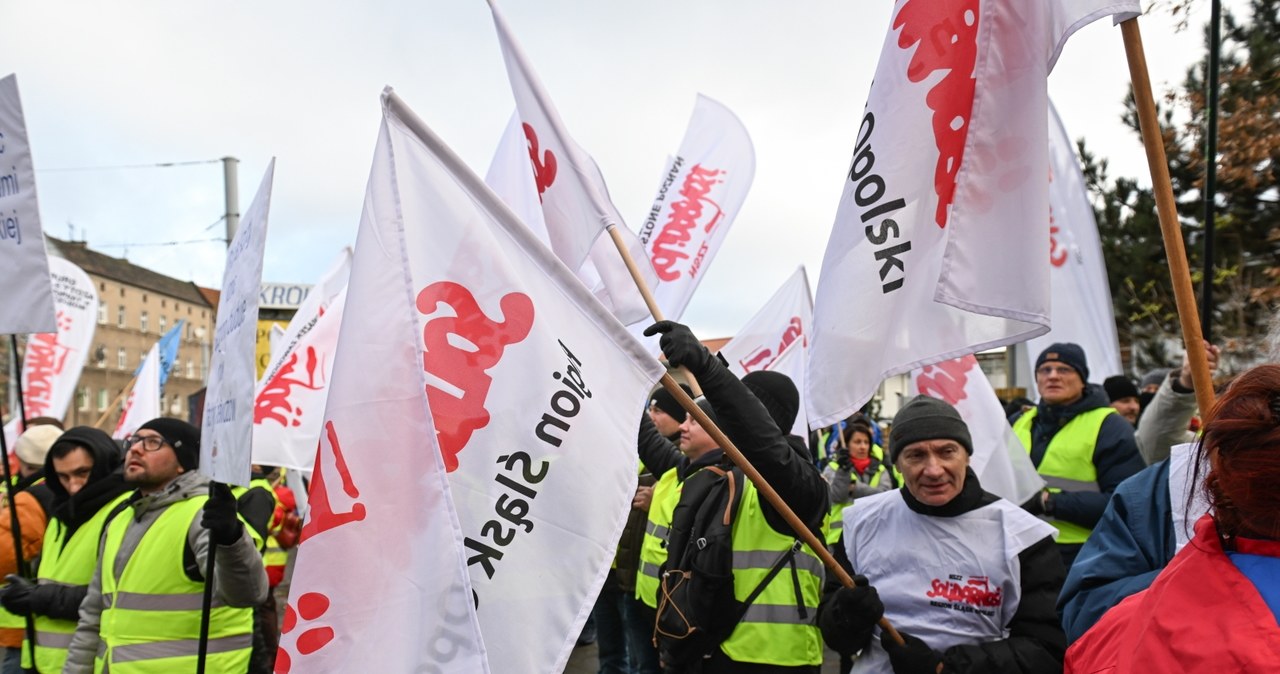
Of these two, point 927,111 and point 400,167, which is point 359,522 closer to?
point 400,167

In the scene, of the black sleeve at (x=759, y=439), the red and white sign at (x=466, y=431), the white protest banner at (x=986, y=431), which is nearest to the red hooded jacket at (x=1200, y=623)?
the red and white sign at (x=466, y=431)

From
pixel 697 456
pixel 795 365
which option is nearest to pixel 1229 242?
pixel 795 365

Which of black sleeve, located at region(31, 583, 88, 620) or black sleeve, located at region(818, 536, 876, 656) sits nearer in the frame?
black sleeve, located at region(818, 536, 876, 656)

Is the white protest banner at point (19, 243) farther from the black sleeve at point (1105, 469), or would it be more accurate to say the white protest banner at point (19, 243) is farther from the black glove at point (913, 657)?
the black sleeve at point (1105, 469)

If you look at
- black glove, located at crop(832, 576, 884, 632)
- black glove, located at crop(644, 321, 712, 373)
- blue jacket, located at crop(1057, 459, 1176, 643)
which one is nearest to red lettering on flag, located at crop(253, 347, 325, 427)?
black glove, located at crop(644, 321, 712, 373)

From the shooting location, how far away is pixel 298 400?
5.19 meters

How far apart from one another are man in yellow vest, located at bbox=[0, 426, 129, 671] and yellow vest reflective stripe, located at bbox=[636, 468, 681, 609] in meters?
2.43

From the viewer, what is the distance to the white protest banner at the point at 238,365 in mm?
3160

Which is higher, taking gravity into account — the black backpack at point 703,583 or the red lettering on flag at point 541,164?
the red lettering on flag at point 541,164

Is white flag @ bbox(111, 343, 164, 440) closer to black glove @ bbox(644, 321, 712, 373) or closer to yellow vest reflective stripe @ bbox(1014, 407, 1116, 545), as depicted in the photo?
black glove @ bbox(644, 321, 712, 373)

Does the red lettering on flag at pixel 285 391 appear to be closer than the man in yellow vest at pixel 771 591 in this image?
No

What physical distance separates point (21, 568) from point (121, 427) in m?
4.66

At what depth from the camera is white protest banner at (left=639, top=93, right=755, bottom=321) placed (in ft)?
19.3

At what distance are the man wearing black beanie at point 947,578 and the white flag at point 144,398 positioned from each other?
7060mm
